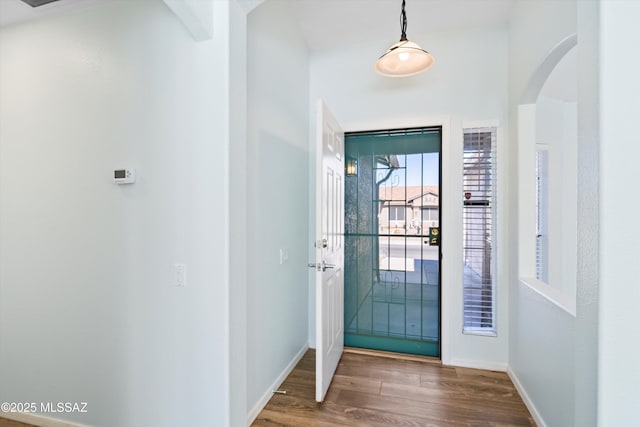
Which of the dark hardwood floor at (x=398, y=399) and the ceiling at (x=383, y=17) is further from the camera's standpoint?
the ceiling at (x=383, y=17)

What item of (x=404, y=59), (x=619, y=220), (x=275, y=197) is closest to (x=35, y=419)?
(x=275, y=197)

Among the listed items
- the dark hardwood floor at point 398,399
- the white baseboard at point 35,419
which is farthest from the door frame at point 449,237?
the white baseboard at point 35,419

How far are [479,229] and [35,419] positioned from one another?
3627 millimetres

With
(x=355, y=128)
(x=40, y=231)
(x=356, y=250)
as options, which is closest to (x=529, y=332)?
(x=356, y=250)

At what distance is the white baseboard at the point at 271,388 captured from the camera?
1.85 m

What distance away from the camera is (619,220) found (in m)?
0.79

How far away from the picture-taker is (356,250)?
2.90 meters

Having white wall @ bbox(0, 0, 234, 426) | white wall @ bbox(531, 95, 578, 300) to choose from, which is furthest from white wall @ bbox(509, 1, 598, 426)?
white wall @ bbox(531, 95, 578, 300)

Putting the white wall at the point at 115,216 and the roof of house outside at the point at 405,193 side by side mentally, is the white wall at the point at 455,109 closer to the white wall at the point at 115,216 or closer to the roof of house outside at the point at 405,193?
the roof of house outside at the point at 405,193

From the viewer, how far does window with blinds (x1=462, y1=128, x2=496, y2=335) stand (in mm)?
2539

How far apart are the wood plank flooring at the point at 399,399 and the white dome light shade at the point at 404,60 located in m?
2.44

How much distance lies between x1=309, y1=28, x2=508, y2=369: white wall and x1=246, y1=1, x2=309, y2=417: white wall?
2.58 feet

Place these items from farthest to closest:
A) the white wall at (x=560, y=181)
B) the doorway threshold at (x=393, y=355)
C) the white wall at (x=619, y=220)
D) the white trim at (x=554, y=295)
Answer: the white wall at (x=560, y=181), the doorway threshold at (x=393, y=355), the white trim at (x=554, y=295), the white wall at (x=619, y=220)

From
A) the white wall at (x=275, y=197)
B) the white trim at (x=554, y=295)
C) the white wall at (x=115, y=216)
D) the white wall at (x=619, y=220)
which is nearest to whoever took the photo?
the white wall at (x=619, y=220)
